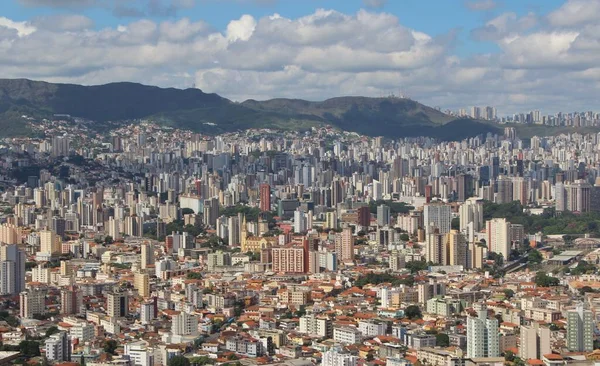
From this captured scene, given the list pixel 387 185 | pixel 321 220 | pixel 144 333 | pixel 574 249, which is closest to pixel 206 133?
pixel 387 185

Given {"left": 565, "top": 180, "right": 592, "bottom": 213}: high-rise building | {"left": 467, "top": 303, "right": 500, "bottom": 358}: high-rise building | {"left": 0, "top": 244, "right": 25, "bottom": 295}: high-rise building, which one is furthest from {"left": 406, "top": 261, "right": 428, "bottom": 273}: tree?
{"left": 565, "top": 180, "right": 592, "bottom": 213}: high-rise building

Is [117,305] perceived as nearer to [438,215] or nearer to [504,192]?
[438,215]

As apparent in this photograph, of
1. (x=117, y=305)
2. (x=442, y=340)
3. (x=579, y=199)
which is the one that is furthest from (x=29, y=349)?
(x=579, y=199)

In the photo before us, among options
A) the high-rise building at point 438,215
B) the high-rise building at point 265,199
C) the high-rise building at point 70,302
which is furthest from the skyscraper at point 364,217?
the high-rise building at point 70,302

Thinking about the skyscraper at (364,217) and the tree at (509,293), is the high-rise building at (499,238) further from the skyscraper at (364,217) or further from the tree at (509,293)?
the tree at (509,293)

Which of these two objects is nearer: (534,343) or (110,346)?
(534,343)

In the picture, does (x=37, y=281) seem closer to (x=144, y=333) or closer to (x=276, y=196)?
(x=144, y=333)
